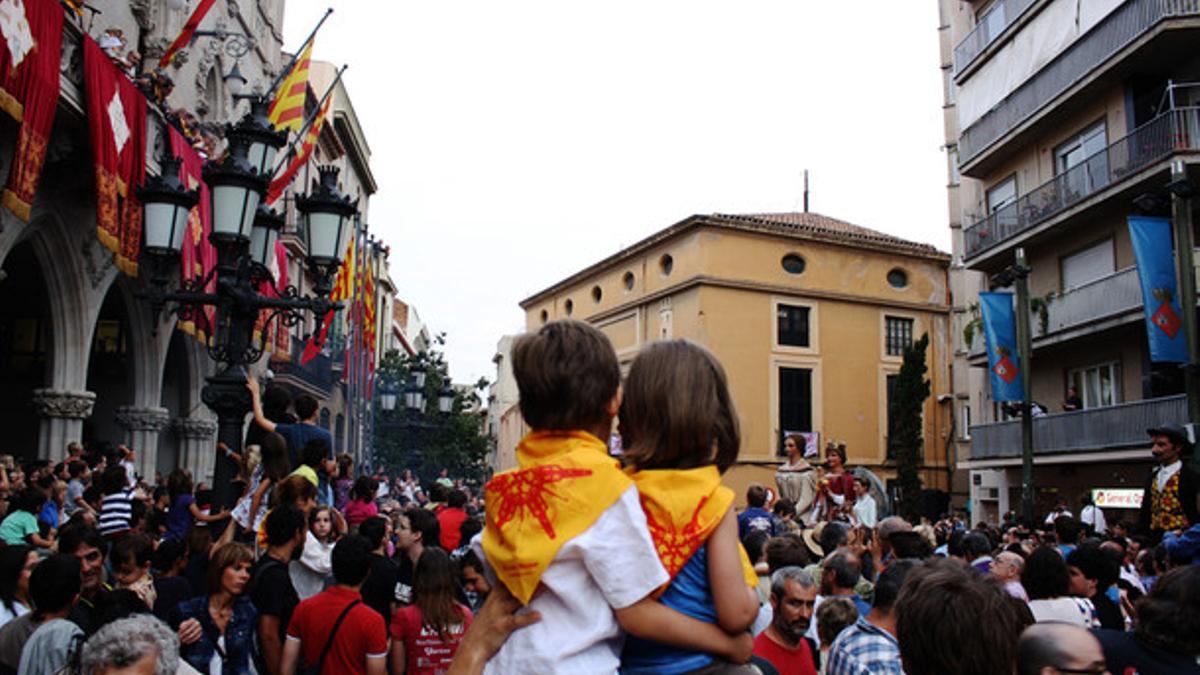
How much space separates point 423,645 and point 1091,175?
22.4m

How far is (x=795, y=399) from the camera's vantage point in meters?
40.2

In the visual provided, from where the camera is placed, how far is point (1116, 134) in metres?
22.7

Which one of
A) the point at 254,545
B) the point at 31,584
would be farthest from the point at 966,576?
the point at 254,545

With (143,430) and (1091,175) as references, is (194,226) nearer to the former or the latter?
(143,430)

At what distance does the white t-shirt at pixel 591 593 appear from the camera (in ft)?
7.84

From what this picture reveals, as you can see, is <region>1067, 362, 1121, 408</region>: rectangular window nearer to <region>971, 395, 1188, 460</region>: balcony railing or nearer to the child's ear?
<region>971, 395, 1188, 460</region>: balcony railing

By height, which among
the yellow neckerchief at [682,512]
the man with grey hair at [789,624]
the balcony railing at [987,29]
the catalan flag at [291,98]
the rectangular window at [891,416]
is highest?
the balcony railing at [987,29]

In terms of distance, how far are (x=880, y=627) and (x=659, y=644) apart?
2195 millimetres

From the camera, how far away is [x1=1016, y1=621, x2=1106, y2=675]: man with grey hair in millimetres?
2713

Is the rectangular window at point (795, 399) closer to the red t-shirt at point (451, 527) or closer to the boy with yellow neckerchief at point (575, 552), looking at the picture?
the red t-shirt at point (451, 527)

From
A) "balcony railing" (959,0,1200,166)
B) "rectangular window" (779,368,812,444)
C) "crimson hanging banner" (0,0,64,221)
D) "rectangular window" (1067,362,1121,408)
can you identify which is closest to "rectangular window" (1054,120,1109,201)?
"balcony railing" (959,0,1200,166)

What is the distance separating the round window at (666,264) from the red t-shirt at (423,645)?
3819 centimetres

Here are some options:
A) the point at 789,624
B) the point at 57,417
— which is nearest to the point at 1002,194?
the point at 57,417

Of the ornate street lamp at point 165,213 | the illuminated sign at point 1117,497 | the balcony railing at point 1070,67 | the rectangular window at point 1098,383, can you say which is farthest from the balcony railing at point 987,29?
the ornate street lamp at point 165,213
